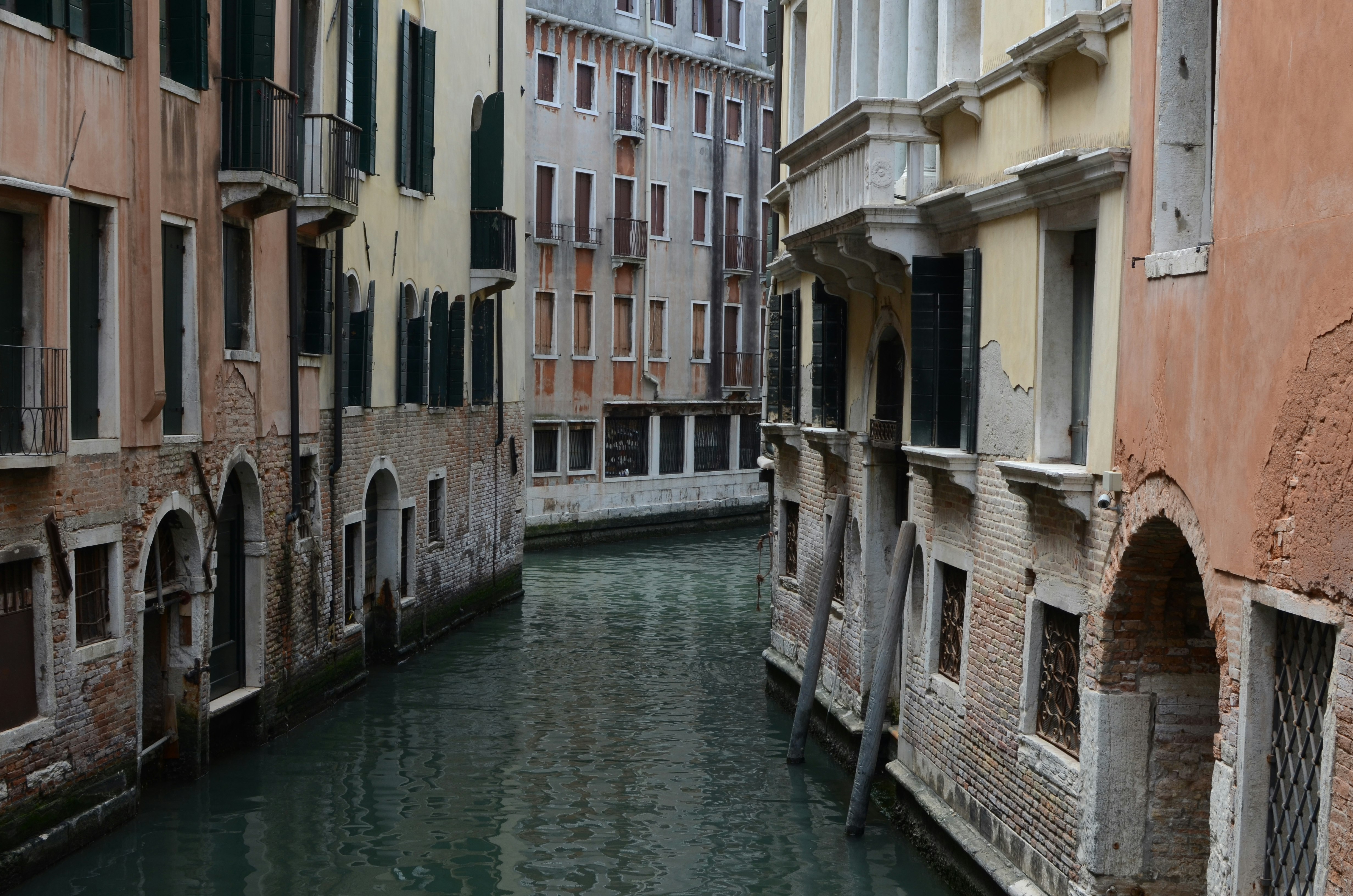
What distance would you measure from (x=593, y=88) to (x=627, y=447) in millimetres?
6893

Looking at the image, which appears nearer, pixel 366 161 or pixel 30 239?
pixel 30 239

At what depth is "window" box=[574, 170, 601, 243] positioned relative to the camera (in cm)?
3112

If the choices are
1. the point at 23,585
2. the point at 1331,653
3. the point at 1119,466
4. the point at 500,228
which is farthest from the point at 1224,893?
the point at 500,228

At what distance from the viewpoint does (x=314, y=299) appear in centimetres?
1432

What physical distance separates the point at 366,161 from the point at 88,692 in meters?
7.12

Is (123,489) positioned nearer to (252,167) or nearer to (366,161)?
(252,167)

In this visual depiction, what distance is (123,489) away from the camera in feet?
33.8

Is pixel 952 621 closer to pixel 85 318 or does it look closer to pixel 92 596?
pixel 92 596

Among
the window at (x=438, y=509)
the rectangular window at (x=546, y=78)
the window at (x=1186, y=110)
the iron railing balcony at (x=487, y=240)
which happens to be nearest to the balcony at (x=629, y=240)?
the rectangular window at (x=546, y=78)

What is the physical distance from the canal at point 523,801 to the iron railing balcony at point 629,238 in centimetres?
1553

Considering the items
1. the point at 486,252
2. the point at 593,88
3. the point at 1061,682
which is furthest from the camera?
the point at 593,88

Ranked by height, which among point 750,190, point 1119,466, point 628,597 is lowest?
point 628,597

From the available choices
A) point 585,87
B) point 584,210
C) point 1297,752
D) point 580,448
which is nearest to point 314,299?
point 1297,752

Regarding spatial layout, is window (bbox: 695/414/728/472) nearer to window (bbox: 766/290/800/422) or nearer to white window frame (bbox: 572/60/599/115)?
white window frame (bbox: 572/60/599/115)
